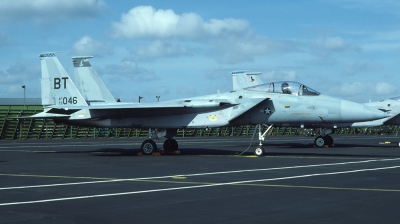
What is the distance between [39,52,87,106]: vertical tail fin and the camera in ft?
72.6

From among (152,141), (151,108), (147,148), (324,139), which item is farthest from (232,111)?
(324,139)

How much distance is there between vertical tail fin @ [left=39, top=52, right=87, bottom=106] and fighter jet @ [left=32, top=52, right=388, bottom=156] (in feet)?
3.61

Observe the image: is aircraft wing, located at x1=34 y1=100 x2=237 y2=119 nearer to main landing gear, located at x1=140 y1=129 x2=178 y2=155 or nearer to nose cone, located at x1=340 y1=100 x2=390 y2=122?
main landing gear, located at x1=140 y1=129 x2=178 y2=155

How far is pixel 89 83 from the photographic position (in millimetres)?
24531

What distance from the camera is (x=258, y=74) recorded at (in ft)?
133

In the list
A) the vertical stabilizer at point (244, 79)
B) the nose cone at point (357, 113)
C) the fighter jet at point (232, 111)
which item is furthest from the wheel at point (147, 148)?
the vertical stabilizer at point (244, 79)

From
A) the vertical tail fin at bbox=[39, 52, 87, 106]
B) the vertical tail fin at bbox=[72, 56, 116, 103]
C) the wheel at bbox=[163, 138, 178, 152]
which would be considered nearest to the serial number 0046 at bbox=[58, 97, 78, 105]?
the vertical tail fin at bbox=[39, 52, 87, 106]

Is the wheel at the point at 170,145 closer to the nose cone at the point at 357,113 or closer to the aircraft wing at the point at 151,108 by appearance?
the aircraft wing at the point at 151,108

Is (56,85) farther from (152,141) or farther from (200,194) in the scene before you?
(200,194)

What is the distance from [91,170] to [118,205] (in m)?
6.18

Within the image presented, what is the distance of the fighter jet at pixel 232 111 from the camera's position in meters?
19.7

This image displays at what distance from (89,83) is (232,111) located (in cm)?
785

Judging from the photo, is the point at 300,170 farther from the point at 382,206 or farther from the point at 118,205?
the point at 118,205

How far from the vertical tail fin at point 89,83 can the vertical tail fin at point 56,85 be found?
2.22 meters
